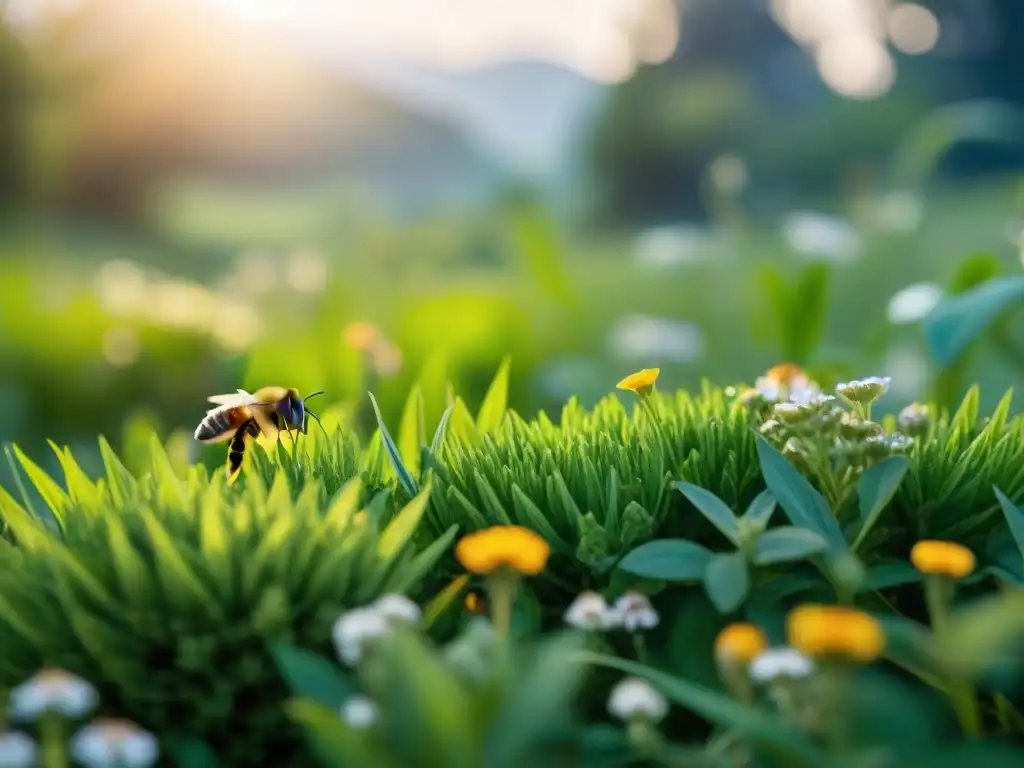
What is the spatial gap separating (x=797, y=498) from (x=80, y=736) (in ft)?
1.81

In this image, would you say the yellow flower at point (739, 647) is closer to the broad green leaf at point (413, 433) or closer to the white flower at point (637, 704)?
the white flower at point (637, 704)

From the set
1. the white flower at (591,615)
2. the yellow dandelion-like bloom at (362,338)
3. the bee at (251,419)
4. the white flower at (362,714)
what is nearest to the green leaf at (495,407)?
the bee at (251,419)

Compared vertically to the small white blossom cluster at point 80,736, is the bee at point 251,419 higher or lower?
higher

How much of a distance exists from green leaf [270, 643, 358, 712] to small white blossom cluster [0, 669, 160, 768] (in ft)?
0.32

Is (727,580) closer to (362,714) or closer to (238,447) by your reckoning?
(362,714)

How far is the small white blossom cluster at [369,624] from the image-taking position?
0.66 metres

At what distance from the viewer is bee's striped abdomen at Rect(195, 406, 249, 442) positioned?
1.07 m

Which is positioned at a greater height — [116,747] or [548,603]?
[548,603]

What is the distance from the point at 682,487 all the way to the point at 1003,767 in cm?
30

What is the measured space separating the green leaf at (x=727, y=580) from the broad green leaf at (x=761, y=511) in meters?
0.03

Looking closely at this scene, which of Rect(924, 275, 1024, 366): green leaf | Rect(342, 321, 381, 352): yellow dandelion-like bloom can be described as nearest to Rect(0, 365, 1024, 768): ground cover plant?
Rect(924, 275, 1024, 366): green leaf

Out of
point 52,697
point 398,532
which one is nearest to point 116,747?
point 52,697

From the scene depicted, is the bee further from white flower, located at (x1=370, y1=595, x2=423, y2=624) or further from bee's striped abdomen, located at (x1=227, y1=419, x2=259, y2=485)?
white flower, located at (x1=370, y1=595, x2=423, y2=624)

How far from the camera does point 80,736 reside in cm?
65
